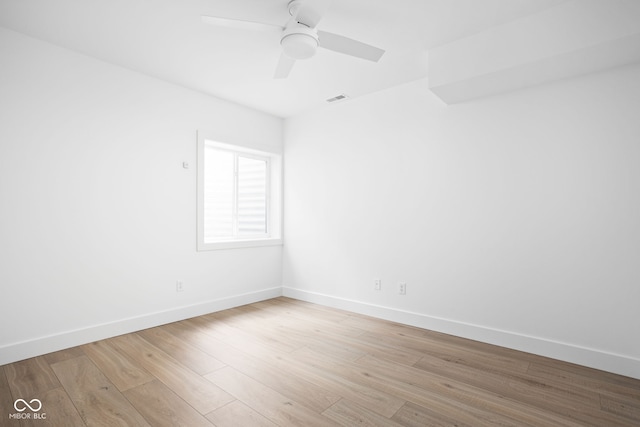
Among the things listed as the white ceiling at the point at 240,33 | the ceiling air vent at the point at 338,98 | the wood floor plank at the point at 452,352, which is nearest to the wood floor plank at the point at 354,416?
the wood floor plank at the point at 452,352

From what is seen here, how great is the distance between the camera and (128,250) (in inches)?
124

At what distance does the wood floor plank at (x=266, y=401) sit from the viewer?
181 cm

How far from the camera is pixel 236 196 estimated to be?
14.3 feet

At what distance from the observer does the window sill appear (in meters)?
3.80

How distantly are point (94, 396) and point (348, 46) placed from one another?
280cm

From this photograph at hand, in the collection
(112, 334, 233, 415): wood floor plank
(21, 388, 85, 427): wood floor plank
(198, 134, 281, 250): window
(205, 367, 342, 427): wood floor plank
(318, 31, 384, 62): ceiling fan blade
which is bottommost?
(21, 388, 85, 427): wood floor plank

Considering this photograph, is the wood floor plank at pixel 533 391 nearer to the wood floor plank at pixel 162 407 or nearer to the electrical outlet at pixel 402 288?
the electrical outlet at pixel 402 288

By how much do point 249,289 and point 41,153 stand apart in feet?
8.49

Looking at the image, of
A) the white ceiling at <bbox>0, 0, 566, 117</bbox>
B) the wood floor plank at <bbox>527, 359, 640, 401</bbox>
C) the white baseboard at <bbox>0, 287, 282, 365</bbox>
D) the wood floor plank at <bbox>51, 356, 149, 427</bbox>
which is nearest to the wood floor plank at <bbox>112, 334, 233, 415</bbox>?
the white baseboard at <bbox>0, 287, 282, 365</bbox>

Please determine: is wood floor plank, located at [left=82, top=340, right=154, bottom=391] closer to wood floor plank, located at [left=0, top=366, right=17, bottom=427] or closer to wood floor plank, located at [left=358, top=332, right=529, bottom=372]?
wood floor plank, located at [left=0, top=366, right=17, bottom=427]

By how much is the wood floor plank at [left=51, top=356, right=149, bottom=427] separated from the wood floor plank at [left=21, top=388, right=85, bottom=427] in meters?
0.03

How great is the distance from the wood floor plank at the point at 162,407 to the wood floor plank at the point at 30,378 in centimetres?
58

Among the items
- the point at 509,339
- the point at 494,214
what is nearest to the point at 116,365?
the point at 509,339

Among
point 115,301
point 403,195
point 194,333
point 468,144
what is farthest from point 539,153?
point 115,301
